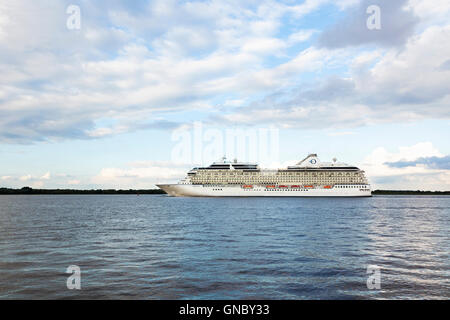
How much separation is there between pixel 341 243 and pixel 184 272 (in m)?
13.3

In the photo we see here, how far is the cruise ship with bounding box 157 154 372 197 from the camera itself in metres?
110

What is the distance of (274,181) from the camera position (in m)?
115

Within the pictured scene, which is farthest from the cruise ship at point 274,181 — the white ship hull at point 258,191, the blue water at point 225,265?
the blue water at point 225,265

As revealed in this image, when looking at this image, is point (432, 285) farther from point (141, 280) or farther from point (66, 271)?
point (66, 271)

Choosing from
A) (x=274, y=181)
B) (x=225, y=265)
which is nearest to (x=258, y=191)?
(x=274, y=181)

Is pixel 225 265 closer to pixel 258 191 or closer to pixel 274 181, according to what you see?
pixel 258 191

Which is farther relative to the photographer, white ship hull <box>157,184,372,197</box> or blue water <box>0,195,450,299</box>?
white ship hull <box>157,184,372,197</box>

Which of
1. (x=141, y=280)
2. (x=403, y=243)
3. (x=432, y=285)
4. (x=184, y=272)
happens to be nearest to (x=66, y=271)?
(x=141, y=280)

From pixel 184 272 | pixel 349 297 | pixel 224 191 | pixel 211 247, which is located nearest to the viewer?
pixel 349 297

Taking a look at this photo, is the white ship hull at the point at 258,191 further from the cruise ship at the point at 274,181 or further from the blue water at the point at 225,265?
the blue water at the point at 225,265

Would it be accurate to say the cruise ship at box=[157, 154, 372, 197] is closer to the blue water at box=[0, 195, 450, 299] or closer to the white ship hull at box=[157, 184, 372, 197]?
the white ship hull at box=[157, 184, 372, 197]

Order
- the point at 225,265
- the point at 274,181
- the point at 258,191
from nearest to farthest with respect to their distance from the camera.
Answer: the point at 225,265 → the point at 258,191 → the point at 274,181

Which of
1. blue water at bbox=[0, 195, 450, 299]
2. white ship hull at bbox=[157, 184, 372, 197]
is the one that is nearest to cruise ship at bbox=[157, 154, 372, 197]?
white ship hull at bbox=[157, 184, 372, 197]
